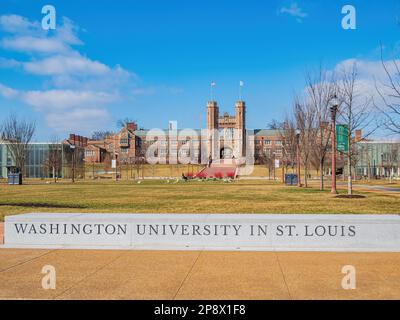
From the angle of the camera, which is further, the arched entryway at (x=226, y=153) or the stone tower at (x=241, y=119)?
the stone tower at (x=241, y=119)

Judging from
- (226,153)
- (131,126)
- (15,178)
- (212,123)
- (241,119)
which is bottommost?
(15,178)

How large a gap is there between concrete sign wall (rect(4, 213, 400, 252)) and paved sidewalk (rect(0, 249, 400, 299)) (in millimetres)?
497

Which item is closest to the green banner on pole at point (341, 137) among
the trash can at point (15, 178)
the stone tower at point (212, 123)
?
the trash can at point (15, 178)

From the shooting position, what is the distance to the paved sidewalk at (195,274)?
5.64 meters

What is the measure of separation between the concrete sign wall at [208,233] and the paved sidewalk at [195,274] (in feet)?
1.63

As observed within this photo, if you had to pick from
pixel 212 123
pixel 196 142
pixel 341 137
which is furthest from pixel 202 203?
pixel 212 123

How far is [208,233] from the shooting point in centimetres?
889

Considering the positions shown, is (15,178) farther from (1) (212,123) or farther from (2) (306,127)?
(1) (212,123)

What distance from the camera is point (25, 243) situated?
9.11 m

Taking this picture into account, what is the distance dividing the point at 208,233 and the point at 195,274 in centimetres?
229

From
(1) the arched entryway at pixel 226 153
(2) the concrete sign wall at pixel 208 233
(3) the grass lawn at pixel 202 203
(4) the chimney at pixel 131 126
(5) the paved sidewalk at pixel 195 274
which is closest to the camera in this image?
(5) the paved sidewalk at pixel 195 274

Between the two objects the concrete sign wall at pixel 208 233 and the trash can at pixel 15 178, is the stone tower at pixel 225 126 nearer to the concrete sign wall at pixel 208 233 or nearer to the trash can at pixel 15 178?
the trash can at pixel 15 178
